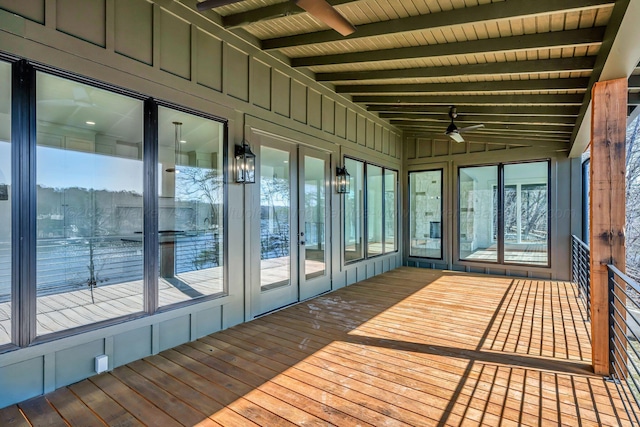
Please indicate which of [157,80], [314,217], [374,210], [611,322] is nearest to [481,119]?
[374,210]

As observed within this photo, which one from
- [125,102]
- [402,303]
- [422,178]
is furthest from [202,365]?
[422,178]

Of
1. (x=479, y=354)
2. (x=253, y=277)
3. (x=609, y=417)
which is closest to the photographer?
(x=609, y=417)

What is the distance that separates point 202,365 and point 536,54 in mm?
4896

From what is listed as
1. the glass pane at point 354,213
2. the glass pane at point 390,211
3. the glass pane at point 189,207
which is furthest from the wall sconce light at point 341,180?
the glass pane at point 189,207

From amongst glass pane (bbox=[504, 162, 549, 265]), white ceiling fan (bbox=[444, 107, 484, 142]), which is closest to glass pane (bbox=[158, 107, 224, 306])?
white ceiling fan (bbox=[444, 107, 484, 142])

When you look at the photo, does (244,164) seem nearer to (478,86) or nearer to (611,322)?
(478,86)

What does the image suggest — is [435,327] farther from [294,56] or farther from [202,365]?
[294,56]

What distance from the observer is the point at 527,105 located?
207 inches

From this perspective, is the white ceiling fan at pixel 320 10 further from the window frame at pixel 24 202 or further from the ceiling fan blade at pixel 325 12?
the window frame at pixel 24 202

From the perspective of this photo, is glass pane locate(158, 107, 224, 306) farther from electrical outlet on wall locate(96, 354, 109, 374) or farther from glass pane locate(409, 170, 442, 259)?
glass pane locate(409, 170, 442, 259)

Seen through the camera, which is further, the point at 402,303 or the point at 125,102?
the point at 402,303

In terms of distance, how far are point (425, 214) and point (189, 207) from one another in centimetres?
628

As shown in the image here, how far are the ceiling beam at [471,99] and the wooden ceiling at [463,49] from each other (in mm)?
15

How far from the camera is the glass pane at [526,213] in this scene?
720cm
